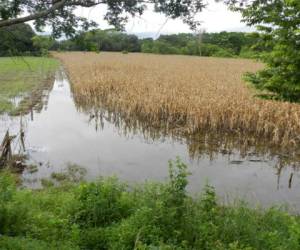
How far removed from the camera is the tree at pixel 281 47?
31.9 ft

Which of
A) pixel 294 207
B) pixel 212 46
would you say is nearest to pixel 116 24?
pixel 294 207

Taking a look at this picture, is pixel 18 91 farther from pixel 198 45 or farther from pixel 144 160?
pixel 198 45

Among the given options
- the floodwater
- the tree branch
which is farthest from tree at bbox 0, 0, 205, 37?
the floodwater

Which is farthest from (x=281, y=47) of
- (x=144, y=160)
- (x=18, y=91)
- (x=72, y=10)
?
(x=18, y=91)

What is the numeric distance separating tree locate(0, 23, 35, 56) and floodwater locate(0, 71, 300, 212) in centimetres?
342

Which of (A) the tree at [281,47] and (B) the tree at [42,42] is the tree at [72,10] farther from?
(A) the tree at [281,47]

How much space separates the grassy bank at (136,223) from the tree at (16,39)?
1947 mm

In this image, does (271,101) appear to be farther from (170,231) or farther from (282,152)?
(170,231)

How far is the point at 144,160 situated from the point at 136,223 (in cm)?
472

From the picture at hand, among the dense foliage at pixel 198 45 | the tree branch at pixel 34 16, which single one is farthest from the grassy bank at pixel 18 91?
the dense foliage at pixel 198 45

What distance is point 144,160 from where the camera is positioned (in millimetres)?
9625

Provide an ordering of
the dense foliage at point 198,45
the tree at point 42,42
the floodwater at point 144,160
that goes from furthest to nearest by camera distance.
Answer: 1. the dense foliage at point 198,45
2. the floodwater at point 144,160
3. the tree at point 42,42

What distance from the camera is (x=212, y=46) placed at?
6162 cm

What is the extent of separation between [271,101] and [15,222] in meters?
8.94
